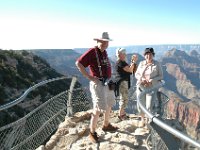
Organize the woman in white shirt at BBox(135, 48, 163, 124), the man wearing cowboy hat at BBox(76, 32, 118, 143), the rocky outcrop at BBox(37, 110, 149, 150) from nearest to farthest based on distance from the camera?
the man wearing cowboy hat at BBox(76, 32, 118, 143), the rocky outcrop at BBox(37, 110, 149, 150), the woman in white shirt at BBox(135, 48, 163, 124)

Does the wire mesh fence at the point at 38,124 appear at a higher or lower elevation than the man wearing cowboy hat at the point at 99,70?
lower

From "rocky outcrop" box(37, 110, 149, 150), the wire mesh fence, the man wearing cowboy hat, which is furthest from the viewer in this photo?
"rocky outcrop" box(37, 110, 149, 150)

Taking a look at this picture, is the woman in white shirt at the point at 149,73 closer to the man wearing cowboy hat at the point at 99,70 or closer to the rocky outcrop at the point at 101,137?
the rocky outcrop at the point at 101,137

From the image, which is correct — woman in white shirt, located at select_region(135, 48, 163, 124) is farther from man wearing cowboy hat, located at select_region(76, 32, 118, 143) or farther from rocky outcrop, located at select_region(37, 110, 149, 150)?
man wearing cowboy hat, located at select_region(76, 32, 118, 143)

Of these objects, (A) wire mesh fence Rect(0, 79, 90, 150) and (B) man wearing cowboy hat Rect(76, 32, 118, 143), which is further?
(B) man wearing cowboy hat Rect(76, 32, 118, 143)

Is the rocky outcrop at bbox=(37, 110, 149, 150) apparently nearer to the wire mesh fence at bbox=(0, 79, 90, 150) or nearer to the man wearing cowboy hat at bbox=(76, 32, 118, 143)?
the wire mesh fence at bbox=(0, 79, 90, 150)

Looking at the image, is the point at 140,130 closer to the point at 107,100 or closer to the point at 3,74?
the point at 107,100

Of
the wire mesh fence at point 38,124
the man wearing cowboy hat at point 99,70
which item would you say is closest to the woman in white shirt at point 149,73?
the man wearing cowboy hat at point 99,70

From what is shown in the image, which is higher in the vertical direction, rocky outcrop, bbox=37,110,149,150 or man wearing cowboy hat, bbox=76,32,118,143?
man wearing cowboy hat, bbox=76,32,118,143

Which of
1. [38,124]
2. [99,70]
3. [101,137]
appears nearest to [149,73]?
[99,70]

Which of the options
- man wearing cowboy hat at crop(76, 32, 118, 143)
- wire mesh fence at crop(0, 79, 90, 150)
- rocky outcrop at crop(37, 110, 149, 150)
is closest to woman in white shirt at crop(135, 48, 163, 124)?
rocky outcrop at crop(37, 110, 149, 150)

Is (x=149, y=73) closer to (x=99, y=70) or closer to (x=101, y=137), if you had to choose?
(x=99, y=70)

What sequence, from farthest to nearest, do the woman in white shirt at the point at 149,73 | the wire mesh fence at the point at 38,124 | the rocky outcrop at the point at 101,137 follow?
the woman in white shirt at the point at 149,73, the rocky outcrop at the point at 101,137, the wire mesh fence at the point at 38,124

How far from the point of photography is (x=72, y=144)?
22.7ft
